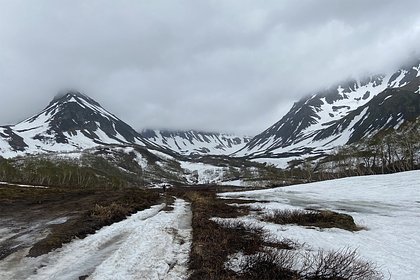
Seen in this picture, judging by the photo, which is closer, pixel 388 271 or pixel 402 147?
pixel 388 271

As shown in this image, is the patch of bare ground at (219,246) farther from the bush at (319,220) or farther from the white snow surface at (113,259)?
the bush at (319,220)

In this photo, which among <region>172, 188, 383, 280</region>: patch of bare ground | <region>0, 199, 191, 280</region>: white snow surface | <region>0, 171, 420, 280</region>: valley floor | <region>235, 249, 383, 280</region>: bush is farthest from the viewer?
<region>0, 171, 420, 280</region>: valley floor

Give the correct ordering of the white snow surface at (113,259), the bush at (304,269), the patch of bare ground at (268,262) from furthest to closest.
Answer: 1. the white snow surface at (113,259)
2. the patch of bare ground at (268,262)
3. the bush at (304,269)

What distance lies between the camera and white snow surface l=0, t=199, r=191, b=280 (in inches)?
537

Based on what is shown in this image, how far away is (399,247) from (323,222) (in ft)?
28.0

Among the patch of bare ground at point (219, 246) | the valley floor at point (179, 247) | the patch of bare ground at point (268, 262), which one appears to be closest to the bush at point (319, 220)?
the valley floor at point (179, 247)

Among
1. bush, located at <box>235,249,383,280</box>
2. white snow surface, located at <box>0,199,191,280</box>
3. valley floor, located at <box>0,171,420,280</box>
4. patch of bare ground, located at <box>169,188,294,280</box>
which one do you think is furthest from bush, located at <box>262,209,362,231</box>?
bush, located at <box>235,249,383,280</box>

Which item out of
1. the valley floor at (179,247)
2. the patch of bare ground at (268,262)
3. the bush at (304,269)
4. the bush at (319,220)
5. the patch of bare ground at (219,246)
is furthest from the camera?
the bush at (319,220)

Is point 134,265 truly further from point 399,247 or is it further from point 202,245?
point 399,247

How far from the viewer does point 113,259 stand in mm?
15789

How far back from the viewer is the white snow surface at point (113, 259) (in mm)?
13633

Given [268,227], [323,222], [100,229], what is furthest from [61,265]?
[323,222]

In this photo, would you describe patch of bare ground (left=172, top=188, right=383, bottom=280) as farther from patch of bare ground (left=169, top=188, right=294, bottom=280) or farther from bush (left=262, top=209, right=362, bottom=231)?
bush (left=262, top=209, right=362, bottom=231)

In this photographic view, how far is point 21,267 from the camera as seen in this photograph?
1463 centimetres
